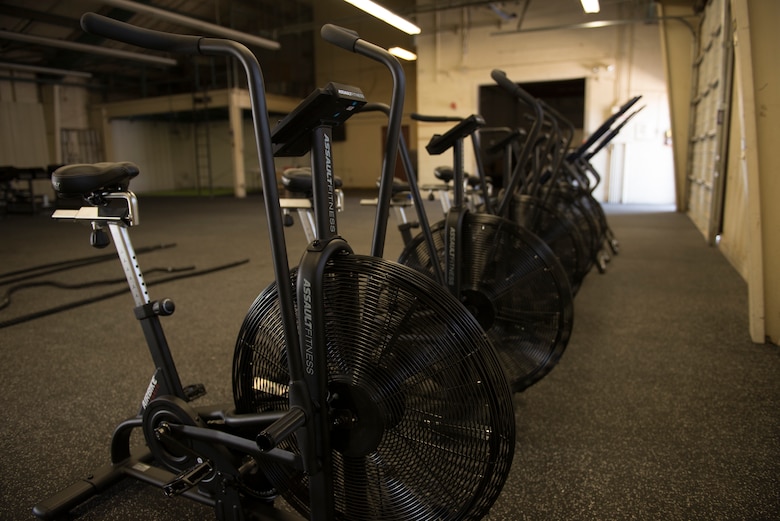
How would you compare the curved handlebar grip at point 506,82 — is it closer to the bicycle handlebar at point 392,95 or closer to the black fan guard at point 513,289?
the black fan guard at point 513,289

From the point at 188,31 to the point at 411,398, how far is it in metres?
11.1

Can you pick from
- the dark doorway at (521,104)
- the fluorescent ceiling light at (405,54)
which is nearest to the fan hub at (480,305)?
the fluorescent ceiling light at (405,54)

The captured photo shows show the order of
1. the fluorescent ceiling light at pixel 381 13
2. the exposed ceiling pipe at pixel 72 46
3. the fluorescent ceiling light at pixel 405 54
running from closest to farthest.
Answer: the fluorescent ceiling light at pixel 381 13 → the exposed ceiling pipe at pixel 72 46 → the fluorescent ceiling light at pixel 405 54

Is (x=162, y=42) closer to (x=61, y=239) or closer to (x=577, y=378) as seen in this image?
(x=577, y=378)

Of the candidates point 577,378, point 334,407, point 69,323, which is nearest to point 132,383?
point 69,323

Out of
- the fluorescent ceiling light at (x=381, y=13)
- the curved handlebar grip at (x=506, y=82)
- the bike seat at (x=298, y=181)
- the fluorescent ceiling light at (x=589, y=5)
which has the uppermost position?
the fluorescent ceiling light at (x=381, y=13)

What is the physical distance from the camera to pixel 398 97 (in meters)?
1.16

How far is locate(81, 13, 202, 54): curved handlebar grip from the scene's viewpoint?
0.89 m

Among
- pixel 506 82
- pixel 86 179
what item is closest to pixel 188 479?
pixel 86 179

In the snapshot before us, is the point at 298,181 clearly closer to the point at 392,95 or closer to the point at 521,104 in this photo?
the point at 392,95

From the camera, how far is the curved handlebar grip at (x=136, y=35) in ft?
2.91

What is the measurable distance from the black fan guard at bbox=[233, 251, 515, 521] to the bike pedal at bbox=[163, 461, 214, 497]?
374 mm

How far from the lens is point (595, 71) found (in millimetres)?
9508

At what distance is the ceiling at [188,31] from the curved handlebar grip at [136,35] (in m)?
7.23
